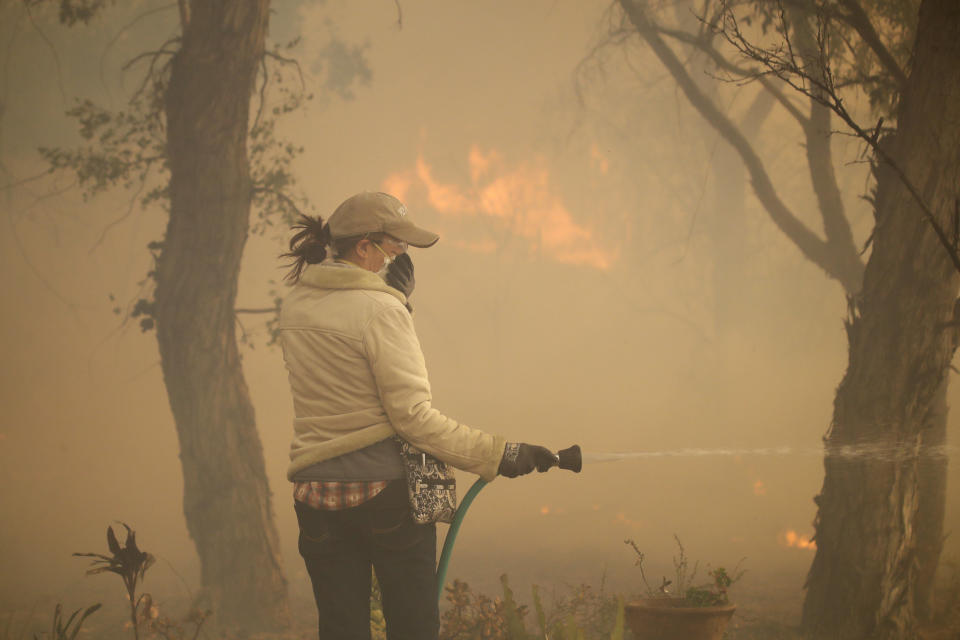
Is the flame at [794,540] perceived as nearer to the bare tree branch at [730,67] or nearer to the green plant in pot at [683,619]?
the green plant in pot at [683,619]

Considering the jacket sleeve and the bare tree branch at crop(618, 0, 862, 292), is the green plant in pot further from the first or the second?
the bare tree branch at crop(618, 0, 862, 292)

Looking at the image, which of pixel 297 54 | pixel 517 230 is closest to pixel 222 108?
pixel 297 54

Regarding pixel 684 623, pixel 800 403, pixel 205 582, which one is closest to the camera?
pixel 684 623

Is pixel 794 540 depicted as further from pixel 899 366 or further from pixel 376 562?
pixel 376 562

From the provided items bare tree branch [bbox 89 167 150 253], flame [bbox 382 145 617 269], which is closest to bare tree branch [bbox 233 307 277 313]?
bare tree branch [bbox 89 167 150 253]

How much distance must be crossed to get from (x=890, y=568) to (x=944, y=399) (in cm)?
141

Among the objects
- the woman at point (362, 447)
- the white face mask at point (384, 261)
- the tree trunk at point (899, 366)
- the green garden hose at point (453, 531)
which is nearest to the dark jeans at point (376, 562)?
the woman at point (362, 447)

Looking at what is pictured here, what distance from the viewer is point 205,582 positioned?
4695mm

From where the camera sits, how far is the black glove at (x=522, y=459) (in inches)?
85.0

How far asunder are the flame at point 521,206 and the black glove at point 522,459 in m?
3.10

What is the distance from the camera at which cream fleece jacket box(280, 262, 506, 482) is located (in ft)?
6.72

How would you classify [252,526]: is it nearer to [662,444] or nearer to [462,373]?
[462,373]

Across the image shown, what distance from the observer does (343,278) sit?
6.95 feet

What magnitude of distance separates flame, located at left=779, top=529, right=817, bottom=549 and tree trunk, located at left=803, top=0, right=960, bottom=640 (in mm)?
929
